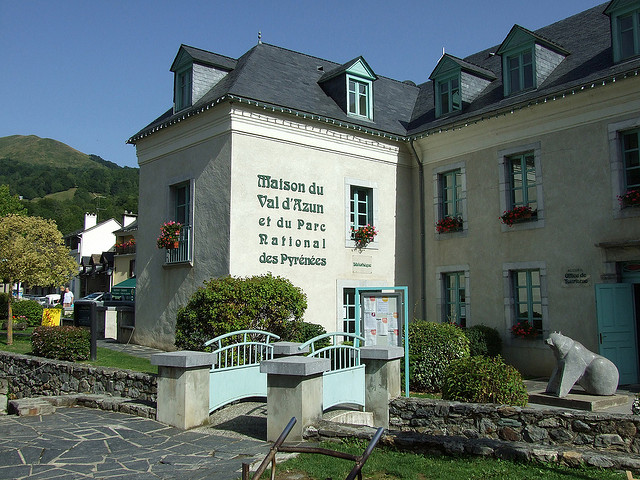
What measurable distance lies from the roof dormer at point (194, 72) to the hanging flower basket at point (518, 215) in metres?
8.78

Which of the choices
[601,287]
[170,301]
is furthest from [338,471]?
[170,301]

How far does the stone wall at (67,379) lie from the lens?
409 inches

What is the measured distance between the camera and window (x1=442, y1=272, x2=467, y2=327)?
1608cm

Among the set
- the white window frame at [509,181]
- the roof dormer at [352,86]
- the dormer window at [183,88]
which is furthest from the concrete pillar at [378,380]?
the dormer window at [183,88]

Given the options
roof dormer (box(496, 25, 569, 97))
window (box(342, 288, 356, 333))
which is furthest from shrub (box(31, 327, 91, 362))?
roof dormer (box(496, 25, 569, 97))

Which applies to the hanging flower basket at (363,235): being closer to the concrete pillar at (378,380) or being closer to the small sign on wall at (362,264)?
the small sign on wall at (362,264)

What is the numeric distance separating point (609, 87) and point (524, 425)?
8.89 m

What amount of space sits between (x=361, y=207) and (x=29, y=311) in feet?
51.6

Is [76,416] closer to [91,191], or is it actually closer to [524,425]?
[524,425]

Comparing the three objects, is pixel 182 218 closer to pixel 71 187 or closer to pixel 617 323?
pixel 617 323

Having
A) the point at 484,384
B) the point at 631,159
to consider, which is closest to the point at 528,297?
the point at 631,159

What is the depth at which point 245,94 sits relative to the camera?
14.6 meters

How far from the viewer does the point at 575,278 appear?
13.4m

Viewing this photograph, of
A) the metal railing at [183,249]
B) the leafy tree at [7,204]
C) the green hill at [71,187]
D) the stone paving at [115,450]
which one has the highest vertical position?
the green hill at [71,187]
